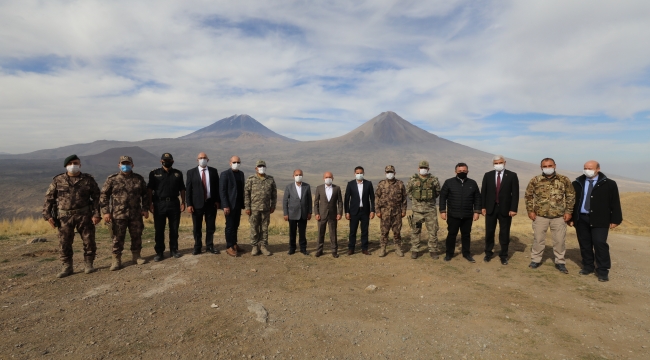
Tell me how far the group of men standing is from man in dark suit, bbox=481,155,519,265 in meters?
0.02

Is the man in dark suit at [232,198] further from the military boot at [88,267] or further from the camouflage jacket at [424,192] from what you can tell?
the camouflage jacket at [424,192]

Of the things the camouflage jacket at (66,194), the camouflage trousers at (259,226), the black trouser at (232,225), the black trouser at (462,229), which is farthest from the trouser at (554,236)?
the camouflage jacket at (66,194)

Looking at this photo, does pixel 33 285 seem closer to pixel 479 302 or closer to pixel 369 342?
pixel 369 342

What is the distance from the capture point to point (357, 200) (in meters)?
7.64

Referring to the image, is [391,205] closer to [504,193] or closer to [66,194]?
[504,193]

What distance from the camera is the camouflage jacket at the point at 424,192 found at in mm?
7250

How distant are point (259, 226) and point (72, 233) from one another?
364cm

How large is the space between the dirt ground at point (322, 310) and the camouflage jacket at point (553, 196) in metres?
1.25

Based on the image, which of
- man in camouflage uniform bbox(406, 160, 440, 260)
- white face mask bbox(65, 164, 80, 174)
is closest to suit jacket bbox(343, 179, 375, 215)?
man in camouflage uniform bbox(406, 160, 440, 260)

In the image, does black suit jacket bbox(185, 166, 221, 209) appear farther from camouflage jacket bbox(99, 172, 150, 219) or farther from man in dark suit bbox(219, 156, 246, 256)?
camouflage jacket bbox(99, 172, 150, 219)

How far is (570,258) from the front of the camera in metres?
7.42

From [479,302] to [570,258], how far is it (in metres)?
4.15

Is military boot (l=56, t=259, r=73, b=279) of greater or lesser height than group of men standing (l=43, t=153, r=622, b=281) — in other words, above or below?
below

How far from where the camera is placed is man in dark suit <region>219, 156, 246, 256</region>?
723 centimetres
